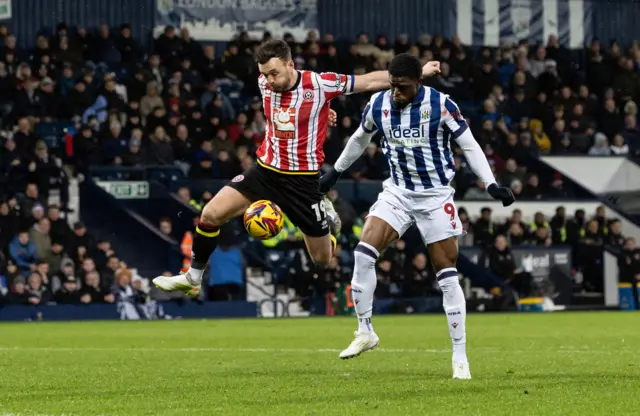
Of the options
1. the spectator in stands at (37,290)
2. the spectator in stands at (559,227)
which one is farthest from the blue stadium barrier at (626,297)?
the spectator in stands at (37,290)

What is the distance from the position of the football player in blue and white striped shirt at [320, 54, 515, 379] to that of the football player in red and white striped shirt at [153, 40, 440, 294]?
2.46ft

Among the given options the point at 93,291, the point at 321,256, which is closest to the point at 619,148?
the point at 93,291

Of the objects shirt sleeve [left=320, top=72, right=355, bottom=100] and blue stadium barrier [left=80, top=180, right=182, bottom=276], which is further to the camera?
blue stadium barrier [left=80, top=180, right=182, bottom=276]

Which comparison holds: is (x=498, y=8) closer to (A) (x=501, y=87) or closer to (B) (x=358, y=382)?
(A) (x=501, y=87)

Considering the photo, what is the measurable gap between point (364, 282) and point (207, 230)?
149cm

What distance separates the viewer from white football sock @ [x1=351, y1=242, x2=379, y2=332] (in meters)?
9.36

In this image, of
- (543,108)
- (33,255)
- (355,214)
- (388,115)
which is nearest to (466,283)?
(355,214)

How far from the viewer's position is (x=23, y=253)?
21.4 m

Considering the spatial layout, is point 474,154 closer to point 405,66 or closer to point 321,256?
point 405,66

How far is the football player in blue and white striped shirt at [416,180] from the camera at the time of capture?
9.06 m

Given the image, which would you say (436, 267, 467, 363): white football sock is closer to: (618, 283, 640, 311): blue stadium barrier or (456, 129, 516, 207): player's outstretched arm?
(456, 129, 516, 207): player's outstretched arm

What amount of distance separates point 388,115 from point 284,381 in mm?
2156

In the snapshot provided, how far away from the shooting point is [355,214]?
964 inches

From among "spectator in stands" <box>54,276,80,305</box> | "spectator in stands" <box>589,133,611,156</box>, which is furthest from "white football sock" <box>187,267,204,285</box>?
"spectator in stands" <box>589,133,611,156</box>
